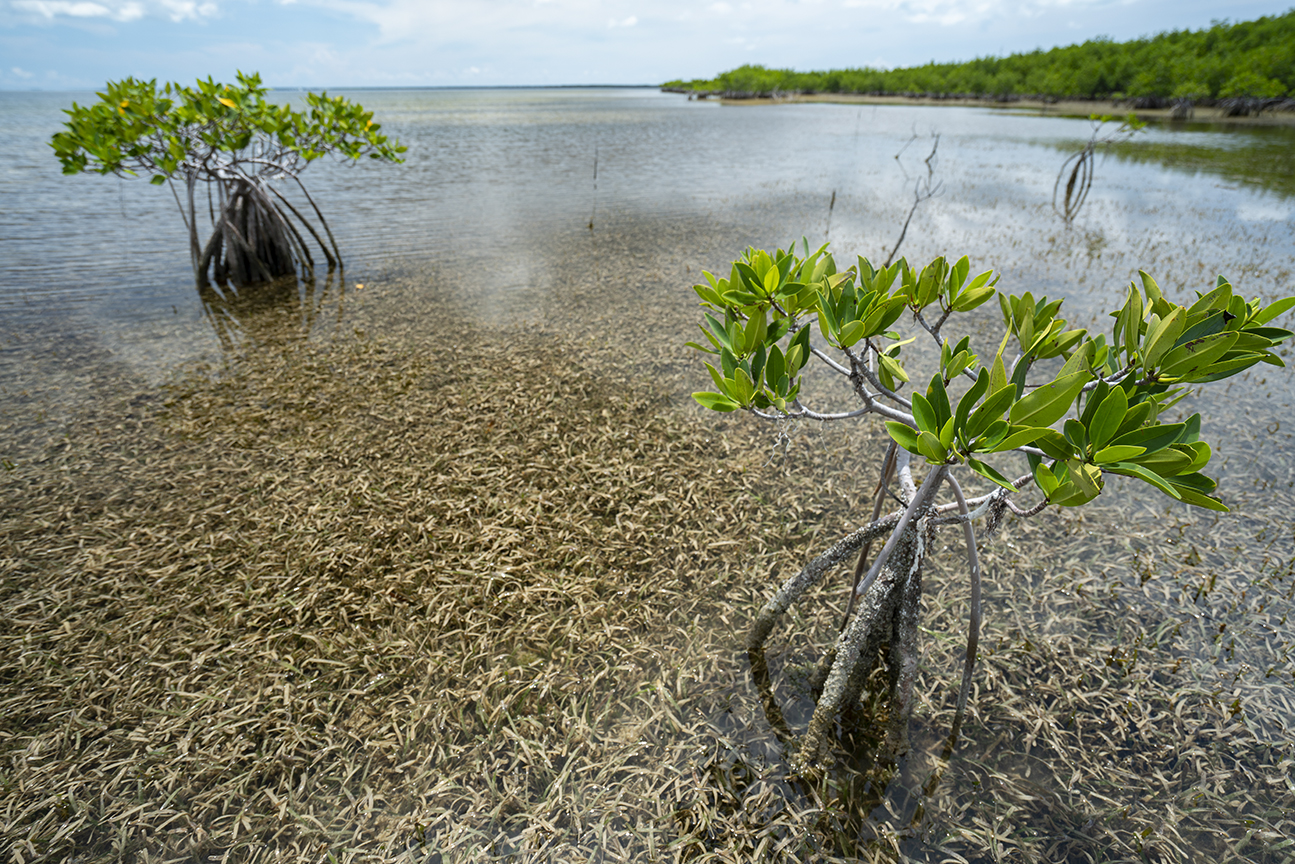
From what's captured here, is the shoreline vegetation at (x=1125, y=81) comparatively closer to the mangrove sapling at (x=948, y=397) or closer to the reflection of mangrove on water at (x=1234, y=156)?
the reflection of mangrove on water at (x=1234, y=156)

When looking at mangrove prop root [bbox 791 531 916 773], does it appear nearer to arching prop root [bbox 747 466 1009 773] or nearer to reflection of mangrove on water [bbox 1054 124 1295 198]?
arching prop root [bbox 747 466 1009 773]

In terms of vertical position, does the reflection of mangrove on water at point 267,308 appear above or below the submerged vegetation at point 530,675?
above

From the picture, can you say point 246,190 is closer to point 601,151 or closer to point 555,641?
point 555,641

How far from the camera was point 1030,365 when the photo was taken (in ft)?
5.36

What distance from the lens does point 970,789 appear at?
7.07 feet

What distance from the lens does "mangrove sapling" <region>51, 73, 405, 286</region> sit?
18.8 ft

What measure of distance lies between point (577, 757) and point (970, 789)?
159 centimetres

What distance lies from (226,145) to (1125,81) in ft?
226

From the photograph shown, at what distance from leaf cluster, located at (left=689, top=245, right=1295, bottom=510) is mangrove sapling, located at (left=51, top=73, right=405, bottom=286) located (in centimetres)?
686

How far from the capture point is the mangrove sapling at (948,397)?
1.28 metres

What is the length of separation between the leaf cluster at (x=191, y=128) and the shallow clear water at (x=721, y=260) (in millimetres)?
1738

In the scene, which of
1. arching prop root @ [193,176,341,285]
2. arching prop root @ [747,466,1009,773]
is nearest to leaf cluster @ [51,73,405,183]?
arching prop root @ [193,176,341,285]

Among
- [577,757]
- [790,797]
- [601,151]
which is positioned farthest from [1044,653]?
[601,151]

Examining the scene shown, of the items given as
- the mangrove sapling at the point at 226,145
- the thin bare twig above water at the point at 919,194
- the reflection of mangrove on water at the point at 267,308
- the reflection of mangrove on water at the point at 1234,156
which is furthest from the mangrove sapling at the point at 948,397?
the reflection of mangrove on water at the point at 1234,156
